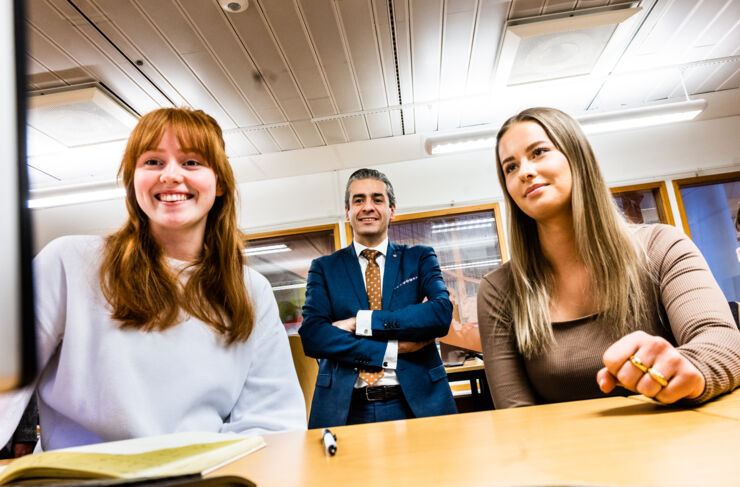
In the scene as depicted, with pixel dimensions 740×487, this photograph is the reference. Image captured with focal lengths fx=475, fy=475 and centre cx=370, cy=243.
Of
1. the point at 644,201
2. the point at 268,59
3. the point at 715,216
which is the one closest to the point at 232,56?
the point at 268,59

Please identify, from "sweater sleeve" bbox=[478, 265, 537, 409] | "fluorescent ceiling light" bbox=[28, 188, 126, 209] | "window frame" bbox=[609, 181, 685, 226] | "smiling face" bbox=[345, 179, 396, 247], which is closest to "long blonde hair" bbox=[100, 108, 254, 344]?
"sweater sleeve" bbox=[478, 265, 537, 409]

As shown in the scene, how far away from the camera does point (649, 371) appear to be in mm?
795

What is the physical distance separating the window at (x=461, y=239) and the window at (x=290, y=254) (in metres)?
0.90

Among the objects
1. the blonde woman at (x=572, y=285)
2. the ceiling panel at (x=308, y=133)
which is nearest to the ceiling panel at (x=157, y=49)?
the ceiling panel at (x=308, y=133)

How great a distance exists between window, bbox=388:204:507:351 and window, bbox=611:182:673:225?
151 centimetres

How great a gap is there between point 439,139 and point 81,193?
3.74 metres

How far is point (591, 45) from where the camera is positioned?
3.66 meters

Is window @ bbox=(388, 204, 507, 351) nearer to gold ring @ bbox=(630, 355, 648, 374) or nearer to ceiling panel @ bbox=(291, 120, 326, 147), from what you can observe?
ceiling panel @ bbox=(291, 120, 326, 147)

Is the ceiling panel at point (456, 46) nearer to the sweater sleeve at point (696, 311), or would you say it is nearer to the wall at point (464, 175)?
the wall at point (464, 175)

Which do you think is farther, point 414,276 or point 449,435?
point 414,276

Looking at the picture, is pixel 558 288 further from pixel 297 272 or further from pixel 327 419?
pixel 297 272

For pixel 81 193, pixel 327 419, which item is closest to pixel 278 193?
pixel 81 193

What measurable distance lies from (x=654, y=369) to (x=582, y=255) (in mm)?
594

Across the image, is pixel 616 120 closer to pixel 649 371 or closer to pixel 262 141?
pixel 262 141
